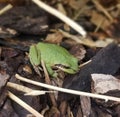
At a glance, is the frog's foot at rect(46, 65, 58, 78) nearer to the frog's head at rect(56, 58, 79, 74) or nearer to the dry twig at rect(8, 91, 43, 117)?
the frog's head at rect(56, 58, 79, 74)

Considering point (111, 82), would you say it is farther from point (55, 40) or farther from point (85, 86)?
point (55, 40)

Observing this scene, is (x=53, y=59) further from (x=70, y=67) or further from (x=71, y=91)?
(x=71, y=91)

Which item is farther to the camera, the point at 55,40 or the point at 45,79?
the point at 55,40

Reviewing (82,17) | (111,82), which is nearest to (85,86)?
(111,82)

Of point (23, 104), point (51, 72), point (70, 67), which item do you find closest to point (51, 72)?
point (51, 72)

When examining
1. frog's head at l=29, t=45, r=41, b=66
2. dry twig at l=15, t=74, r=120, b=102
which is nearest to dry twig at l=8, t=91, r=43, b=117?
dry twig at l=15, t=74, r=120, b=102

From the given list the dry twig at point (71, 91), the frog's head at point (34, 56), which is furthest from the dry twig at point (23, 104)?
the frog's head at point (34, 56)

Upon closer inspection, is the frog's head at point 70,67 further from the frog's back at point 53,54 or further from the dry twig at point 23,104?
the dry twig at point 23,104

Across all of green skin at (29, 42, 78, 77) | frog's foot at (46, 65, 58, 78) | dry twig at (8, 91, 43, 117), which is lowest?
dry twig at (8, 91, 43, 117)
